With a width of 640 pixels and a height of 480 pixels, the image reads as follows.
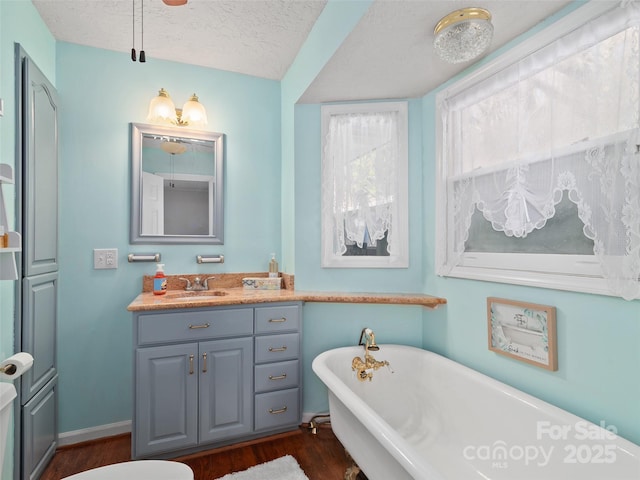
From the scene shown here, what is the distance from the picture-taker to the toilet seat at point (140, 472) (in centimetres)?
118

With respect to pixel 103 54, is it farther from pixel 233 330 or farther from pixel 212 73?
pixel 233 330

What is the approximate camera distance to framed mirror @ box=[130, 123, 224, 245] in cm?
231

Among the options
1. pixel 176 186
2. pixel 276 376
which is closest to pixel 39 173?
pixel 176 186

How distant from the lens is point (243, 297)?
6.91ft

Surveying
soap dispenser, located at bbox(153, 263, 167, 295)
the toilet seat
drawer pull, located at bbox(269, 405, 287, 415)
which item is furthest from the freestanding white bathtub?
soap dispenser, located at bbox(153, 263, 167, 295)

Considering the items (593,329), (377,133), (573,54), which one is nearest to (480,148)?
(573,54)

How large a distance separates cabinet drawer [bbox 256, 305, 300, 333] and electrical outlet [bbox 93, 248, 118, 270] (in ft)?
3.41

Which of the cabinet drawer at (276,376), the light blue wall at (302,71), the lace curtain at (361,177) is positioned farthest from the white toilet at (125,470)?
the lace curtain at (361,177)

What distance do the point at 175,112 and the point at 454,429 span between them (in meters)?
2.61

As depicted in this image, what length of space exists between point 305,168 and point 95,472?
1948 mm

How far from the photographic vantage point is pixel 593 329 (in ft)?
4.27

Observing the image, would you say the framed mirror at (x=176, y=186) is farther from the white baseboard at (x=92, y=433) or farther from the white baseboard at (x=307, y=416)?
the white baseboard at (x=307, y=416)

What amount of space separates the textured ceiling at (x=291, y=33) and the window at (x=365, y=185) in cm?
16

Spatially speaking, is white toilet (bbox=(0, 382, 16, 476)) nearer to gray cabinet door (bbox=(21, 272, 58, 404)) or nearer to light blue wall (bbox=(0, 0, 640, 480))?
gray cabinet door (bbox=(21, 272, 58, 404))
